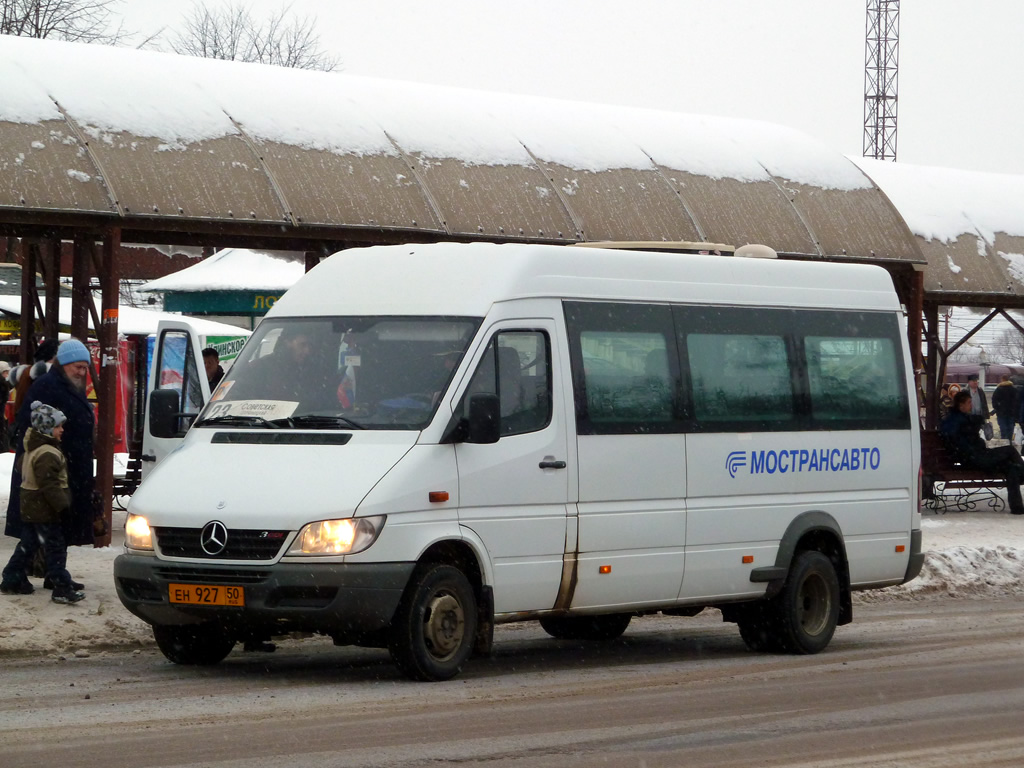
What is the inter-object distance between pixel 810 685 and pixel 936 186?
60.8 ft

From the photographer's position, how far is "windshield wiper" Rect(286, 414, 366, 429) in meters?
9.81

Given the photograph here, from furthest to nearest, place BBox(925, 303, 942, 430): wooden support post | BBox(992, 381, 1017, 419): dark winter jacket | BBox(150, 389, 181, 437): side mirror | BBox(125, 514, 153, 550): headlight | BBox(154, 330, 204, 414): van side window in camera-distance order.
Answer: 1. BBox(992, 381, 1017, 419): dark winter jacket
2. BBox(925, 303, 942, 430): wooden support post
3. BBox(154, 330, 204, 414): van side window
4. BBox(150, 389, 181, 437): side mirror
5. BBox(125, 514, 153, 550): headlight

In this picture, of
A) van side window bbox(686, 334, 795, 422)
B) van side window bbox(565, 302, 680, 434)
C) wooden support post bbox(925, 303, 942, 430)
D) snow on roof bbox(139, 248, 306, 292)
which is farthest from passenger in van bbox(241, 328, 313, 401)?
snow on roof bbox(139, 248, 306, 292)

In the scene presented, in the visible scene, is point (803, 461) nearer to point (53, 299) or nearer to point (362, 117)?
point (362, 117)

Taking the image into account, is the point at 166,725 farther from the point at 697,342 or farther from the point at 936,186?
the point at 936,186

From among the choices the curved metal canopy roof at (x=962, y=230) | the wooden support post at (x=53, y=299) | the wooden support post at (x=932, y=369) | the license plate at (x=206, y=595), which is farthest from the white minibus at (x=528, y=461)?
the wooden support post at (x=932, y=369)

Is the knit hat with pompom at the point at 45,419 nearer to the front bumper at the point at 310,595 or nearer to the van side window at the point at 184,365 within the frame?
the front bumper at the point at 310,595

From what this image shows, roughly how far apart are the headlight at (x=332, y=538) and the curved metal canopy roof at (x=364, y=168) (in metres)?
6.68

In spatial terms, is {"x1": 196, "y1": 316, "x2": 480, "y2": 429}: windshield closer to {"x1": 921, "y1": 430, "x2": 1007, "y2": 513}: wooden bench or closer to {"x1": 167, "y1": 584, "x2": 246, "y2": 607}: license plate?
{"x1": 167, "y1": 584, "x2": 246, "y2": 607}: license plate

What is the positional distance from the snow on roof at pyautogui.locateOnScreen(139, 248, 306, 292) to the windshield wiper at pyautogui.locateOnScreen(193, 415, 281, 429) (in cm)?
2685

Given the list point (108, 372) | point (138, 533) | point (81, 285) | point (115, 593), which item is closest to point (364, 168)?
point (81, 285)

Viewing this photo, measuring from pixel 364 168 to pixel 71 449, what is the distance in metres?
6.36

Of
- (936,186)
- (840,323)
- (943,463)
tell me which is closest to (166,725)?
(840,323)

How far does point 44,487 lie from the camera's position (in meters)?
11.8
